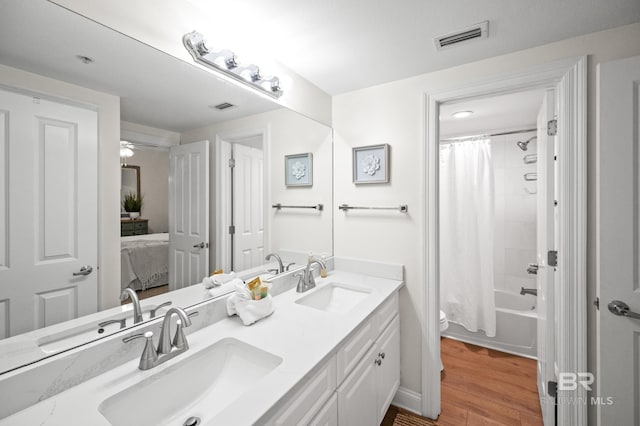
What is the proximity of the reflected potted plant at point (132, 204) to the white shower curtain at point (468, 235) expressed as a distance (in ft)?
9.38

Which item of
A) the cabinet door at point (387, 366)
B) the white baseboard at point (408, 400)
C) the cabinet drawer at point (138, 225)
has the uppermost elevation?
the cabinet drawer at point (138, 225)

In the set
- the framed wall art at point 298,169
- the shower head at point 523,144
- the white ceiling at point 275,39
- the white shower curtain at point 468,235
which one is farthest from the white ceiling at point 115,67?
the shower head at point 523,144

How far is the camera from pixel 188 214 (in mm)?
1310

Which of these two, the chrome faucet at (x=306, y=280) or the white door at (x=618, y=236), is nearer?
the white door at (x=618, y=236)

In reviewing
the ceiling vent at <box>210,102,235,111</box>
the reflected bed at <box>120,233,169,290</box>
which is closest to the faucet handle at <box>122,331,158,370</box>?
the reflected bed at <box>120,233,169,290</box>

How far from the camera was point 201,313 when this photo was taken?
1.26 m

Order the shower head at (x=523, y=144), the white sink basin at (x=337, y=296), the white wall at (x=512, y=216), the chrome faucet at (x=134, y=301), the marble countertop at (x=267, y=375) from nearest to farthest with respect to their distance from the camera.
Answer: the marble countertop at (x=267, y=375)
the chrome faucet at (x=134, y=301)
the white sink basin at (x=337, y=296)
the shower head at (x=523, y=144)
the white wall at (x=512, y=216)

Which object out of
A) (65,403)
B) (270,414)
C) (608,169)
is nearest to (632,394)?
(608,169)

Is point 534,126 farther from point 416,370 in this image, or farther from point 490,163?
point 416,370

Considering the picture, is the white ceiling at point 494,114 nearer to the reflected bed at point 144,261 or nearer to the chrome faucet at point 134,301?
the reflected bed at point 144,261

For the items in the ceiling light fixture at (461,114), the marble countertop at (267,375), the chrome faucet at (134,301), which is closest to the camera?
the marble countertop at (267,375)

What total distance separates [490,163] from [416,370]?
2.19m

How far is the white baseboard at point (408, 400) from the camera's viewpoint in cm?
192

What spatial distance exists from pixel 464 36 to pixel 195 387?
199cm
